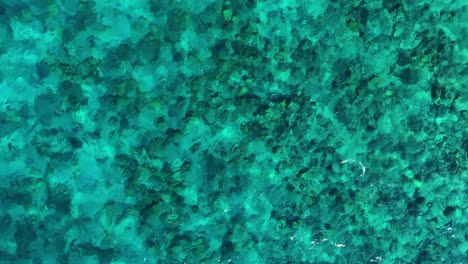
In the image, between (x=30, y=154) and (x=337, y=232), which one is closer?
(x=30, y=154)

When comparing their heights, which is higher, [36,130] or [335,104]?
[335,104]

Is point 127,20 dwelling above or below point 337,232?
above

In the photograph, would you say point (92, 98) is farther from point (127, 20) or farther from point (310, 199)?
point (310, 199)

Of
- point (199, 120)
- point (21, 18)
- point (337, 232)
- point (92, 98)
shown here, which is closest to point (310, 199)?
point (337, 232)

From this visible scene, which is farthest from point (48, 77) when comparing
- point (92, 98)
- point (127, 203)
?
point (127, 203)

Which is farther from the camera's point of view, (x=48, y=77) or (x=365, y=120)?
(x=365, y=120)

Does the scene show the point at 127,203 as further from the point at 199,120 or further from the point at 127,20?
the point at 127,20
